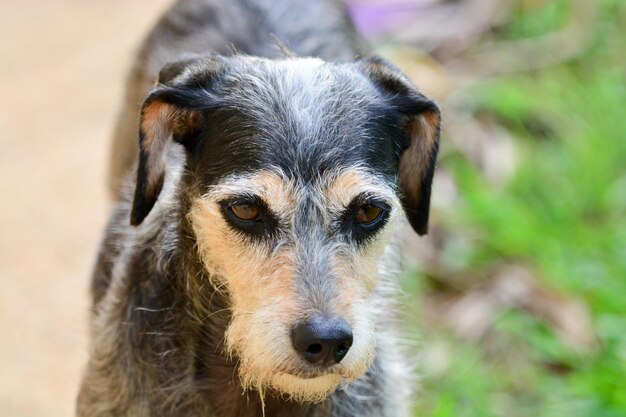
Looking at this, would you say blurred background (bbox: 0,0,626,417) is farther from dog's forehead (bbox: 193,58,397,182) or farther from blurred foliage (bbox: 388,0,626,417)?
dog's forehead (bbox: 193,58,397,182)

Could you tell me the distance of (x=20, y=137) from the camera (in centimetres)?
761

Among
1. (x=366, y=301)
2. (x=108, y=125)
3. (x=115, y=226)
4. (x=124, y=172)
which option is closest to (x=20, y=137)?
(x=108, y=125)

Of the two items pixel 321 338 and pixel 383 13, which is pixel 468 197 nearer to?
pixel 383 13

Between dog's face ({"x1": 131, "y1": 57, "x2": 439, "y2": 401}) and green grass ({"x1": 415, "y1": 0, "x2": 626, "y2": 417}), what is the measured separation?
6.49 ft

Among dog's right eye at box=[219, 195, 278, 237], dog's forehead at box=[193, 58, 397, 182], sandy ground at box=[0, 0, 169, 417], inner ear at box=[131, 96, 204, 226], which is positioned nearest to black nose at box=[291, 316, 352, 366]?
dog's right eye at box=[219, 195, 278, 237]

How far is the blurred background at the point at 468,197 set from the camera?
6.00 metres

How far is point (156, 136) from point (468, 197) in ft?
11.1

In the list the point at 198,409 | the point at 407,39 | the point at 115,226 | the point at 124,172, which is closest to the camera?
the point at 198,409

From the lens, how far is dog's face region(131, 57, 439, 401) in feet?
11.9

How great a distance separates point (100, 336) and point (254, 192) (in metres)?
1.16

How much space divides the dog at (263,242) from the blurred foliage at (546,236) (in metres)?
1.35

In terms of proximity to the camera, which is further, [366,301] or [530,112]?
[530,112]

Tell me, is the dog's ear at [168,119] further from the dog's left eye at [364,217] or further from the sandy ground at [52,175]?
the sandy ground at [52,175]

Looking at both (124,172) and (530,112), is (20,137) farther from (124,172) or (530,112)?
(530,112)
